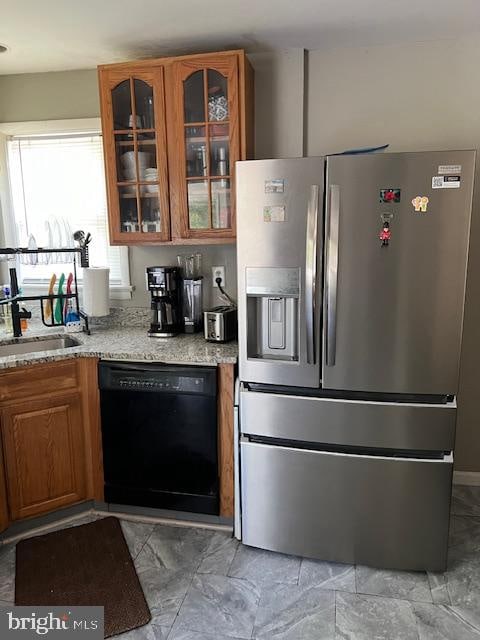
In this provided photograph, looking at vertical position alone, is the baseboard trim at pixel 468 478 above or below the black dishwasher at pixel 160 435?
below

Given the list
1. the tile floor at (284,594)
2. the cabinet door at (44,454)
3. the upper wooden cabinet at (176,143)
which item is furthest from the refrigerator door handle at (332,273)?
the cabinet door at (44,454)

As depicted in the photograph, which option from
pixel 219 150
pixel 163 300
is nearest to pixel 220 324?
pixel 163 300

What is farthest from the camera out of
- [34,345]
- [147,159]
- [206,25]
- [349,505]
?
[34,345]

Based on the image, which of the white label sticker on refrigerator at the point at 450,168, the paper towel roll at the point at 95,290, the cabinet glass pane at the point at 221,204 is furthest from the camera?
the paper towel roll at the point at 95,290

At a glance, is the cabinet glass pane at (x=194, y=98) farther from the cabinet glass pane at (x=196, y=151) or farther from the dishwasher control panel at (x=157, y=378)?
the dishwasher control panel at (x=157, y=378)

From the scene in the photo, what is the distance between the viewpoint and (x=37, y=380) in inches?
93.5

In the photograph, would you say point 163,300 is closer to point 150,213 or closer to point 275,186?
point 150,213

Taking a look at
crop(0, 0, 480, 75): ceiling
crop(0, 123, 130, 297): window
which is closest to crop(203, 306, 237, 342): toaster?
crop(0, 123, 130, 297): window

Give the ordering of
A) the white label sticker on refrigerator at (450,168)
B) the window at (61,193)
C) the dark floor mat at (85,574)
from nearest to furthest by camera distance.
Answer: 1. the white label sticker on refrigerator at (450,168)
2. the dark floor mat at (85,574)
3. the window at (61,193)

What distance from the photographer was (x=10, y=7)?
2.09 m

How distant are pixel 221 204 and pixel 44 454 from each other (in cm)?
154

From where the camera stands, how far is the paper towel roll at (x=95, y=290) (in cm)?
283

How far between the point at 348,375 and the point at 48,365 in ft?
4.64

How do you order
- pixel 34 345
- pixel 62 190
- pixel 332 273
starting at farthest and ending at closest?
pixel 62 190, pixel 34 345, pixel 332 273
